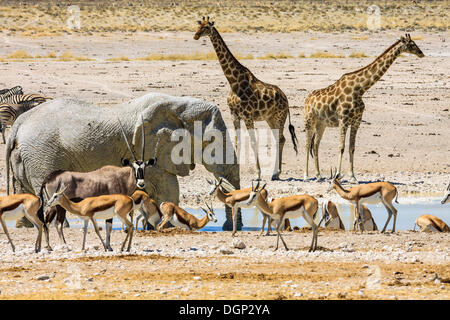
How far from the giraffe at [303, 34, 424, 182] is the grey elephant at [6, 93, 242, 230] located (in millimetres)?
4804

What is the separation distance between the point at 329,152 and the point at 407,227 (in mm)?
6548

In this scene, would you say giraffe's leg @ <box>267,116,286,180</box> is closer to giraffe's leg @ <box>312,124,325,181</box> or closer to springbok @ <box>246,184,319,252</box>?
giraffe's leg @ <box>312,124,325,181</box>

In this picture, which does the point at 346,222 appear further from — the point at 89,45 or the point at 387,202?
the point at 89,45

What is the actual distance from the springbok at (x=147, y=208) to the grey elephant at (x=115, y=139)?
0.68 m

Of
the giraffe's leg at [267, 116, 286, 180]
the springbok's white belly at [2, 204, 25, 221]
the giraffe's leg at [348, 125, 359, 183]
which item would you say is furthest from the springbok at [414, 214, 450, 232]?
the giraffe's leg at [267, 116, 286, 180]

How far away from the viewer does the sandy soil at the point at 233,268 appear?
365 inches

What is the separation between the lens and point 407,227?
1491cm

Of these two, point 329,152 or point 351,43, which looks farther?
point 351,43

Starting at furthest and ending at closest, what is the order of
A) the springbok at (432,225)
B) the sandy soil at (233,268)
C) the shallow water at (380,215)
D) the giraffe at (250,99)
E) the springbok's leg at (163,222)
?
the giraffe at (250,99) < the shallow water at (380,215) < the springbok at (432,225) < the springbok's leg at (163,222) < the sandy soil at (233,268)

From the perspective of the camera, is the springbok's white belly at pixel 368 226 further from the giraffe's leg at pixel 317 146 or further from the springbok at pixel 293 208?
the giraffe's leg at pixel 317 146

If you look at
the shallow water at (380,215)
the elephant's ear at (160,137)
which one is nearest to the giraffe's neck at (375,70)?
the shallow water at (380,215)
